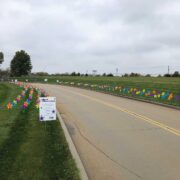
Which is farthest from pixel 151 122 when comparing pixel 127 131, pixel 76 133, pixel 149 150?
pixel 149 150

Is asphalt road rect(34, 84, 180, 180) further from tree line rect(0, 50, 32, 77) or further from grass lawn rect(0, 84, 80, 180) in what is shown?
tree line rect(0, 50, 32, 77)

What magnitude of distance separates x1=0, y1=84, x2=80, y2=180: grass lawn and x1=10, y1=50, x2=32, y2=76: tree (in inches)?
3540

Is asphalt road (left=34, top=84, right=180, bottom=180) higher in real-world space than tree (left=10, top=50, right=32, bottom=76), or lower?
lower

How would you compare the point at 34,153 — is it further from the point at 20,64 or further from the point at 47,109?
the point at 20,64

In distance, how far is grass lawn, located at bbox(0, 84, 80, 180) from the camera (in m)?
5.89

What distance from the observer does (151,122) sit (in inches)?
471

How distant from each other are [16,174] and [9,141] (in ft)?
8.79

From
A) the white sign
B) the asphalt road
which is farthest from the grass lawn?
the asphalt road

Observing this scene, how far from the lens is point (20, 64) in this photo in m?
99.7

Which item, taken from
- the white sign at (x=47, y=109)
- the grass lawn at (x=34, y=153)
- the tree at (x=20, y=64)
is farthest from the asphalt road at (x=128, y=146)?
the tree at (x=20, y=64)

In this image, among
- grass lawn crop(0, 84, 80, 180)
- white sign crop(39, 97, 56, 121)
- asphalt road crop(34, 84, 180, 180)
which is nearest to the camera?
grass lawn crop(0, 84, 80, 180)

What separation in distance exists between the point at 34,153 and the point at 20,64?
313 ft

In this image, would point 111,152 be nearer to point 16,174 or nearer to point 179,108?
point 16,174

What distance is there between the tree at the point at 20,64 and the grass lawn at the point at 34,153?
89915mm
